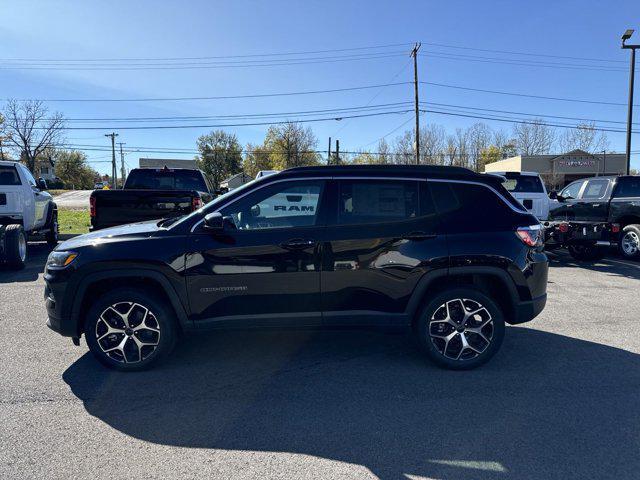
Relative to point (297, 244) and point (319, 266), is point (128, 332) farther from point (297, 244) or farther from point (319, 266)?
point (319, 266)

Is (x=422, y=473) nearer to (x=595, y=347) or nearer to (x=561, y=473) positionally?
(x=561, y=473)

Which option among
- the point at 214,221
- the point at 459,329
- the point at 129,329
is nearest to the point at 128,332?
the point at 129,329

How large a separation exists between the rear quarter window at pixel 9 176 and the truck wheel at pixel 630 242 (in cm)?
1431

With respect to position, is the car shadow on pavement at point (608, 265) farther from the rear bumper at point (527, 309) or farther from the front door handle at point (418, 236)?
the front door handle at point (418, 236)

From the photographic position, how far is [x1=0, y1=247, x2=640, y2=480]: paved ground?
9.04 ft

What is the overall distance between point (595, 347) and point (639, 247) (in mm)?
6947

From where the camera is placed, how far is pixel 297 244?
12.9 feet

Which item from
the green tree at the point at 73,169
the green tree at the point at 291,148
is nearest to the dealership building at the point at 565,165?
the green tree at the point at 291,148

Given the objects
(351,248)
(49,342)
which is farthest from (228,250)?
(49,342)

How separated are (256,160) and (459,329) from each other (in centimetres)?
8044

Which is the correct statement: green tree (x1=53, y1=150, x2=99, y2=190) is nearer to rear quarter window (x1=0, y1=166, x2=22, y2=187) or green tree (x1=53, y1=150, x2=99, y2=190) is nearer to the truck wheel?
rear quarter window (x1=0, y1=166, x2=22, y2=187)

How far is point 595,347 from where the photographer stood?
4789 mm

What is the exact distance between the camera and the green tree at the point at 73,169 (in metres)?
94.5

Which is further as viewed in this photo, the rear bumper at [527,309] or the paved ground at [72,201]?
the paved ground at [72,201]
